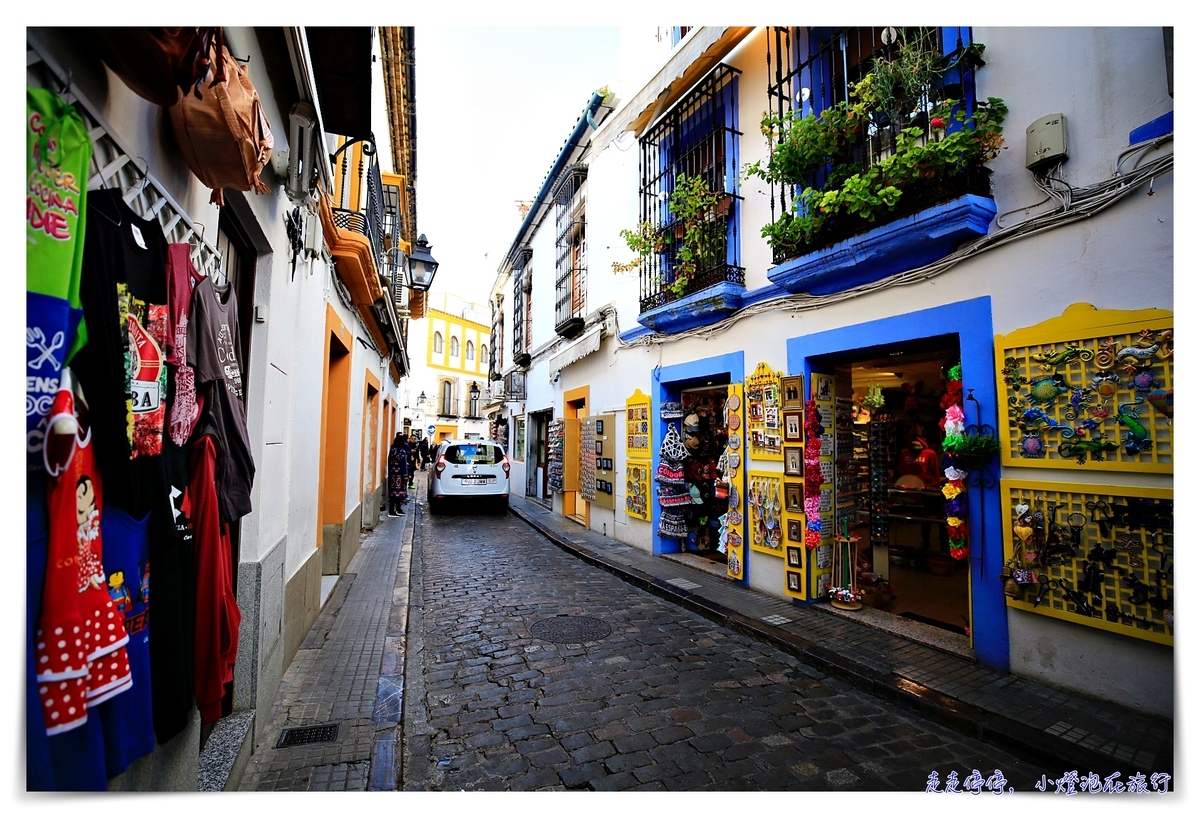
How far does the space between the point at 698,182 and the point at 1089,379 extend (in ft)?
15.2

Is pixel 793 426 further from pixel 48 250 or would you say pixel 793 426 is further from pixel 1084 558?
pixel 48 250

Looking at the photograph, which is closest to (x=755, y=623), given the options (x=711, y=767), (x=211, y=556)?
(x=711, y=767)

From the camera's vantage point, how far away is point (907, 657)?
171 inches

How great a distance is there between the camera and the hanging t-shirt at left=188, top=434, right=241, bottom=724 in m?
2.28

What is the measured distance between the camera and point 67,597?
1.38 metres

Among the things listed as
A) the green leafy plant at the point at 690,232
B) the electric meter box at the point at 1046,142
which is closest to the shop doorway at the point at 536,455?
the green leafy plant at the point at 690,232

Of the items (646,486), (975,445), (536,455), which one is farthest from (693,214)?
(536,455)

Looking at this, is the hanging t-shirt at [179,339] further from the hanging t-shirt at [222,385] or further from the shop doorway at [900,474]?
the shop doorway at [900,474]

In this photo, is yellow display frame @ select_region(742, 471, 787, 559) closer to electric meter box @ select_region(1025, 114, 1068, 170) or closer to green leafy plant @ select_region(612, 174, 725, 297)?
green leafy plant @ select_region(612, 174, 725, 297)

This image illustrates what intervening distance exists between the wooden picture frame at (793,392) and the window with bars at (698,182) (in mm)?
1530

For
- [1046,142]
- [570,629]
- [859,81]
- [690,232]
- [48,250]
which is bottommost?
[570,629]

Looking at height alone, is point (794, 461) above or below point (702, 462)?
above

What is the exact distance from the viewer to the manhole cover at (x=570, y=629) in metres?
5.02

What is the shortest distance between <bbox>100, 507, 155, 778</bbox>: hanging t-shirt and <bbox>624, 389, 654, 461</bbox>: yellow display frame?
22.3 feet
